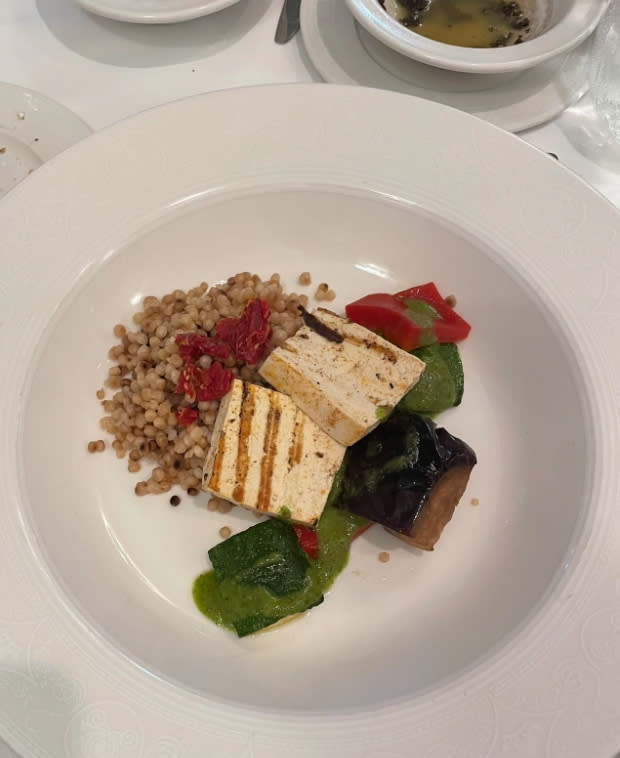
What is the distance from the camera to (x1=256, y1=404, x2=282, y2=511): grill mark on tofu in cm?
201

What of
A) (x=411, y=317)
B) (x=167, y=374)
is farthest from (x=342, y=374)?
(x=167, y=374)

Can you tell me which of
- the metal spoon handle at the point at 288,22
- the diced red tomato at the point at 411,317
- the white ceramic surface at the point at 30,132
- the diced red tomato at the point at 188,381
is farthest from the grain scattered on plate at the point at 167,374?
the metal spoon handle at the point at 288,22

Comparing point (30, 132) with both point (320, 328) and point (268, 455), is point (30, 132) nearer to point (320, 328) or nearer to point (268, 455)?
point (320, 328)

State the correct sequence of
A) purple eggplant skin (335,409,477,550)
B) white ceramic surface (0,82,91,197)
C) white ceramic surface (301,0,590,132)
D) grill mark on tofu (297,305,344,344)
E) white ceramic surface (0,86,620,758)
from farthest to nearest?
white ceramic surface (301,0,590,132), white ceramic surface (0,82,91,197), grill mark on tofu (297,305,344,344), purple eggplant skin (335,409,477,550), white ceramic surface (0,86,620,758)

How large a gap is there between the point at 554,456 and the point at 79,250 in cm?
178

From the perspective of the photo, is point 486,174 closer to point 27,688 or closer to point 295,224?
point 295,224

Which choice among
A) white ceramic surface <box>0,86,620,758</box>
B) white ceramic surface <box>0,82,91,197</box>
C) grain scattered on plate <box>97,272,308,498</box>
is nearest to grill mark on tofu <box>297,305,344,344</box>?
grain scattered on plate <box>97,272,308,498</box>

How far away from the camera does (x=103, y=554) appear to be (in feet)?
6.77

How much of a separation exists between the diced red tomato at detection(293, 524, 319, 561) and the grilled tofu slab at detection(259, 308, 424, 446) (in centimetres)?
32

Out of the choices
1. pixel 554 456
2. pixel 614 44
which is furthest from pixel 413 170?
pixel 614 44

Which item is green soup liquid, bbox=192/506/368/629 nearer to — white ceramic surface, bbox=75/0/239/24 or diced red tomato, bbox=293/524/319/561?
diced red tomato, bbox=293/524/319/561

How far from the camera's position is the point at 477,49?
2.48 meters

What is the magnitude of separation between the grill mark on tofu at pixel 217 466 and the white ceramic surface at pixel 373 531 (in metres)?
0.25

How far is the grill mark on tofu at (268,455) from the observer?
2.01m
